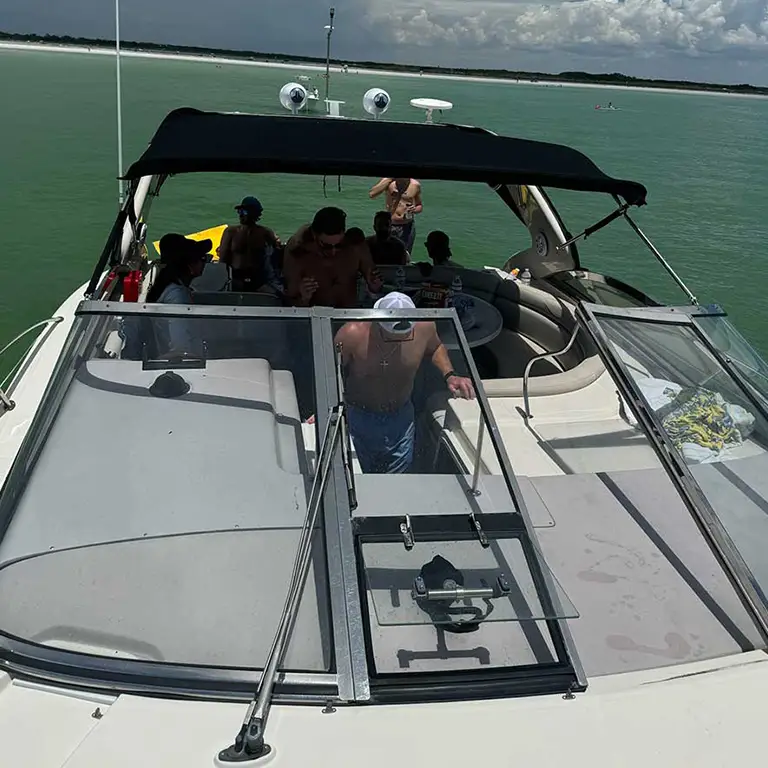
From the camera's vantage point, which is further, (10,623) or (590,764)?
(10,623)

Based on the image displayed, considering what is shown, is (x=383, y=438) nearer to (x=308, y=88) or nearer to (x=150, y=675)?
(x=150, y=675)

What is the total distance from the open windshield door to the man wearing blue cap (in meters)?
3.03

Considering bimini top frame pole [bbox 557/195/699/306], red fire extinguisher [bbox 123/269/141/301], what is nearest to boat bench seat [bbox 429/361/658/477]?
bimini top frame pole [bbox 557/195/699/306]

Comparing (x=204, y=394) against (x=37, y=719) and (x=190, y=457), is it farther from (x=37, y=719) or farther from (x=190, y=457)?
(x=37, y=719)

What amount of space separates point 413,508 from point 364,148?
2.15 meters

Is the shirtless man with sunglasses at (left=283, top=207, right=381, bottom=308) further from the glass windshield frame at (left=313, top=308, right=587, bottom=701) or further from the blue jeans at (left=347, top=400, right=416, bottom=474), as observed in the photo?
the glass windshield frame at (left=313, top=308, right=587, bottom=701)

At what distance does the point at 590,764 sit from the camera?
131 cm

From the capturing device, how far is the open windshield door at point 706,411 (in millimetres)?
1946

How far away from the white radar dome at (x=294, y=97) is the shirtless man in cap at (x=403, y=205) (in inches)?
41.4

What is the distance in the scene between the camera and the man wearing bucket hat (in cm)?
211

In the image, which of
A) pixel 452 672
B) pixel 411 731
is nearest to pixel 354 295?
pixel 452 672

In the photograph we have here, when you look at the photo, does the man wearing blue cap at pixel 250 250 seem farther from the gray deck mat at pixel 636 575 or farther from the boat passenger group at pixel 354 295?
the gray deck mat at pixel 636 575

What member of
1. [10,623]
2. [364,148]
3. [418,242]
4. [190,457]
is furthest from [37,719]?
[418,242]

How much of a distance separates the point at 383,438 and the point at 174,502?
63 centimetres
